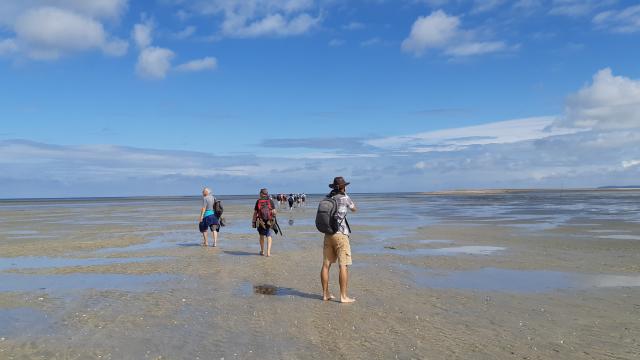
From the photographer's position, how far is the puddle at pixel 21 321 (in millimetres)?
7945

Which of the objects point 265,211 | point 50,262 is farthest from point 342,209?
point 50,262

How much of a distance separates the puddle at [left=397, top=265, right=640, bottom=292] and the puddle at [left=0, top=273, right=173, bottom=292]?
614cm

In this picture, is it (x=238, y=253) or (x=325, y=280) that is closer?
(x=325, y=280)

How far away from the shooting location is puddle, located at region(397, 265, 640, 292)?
10.9 meters

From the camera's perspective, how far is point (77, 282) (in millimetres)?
12102

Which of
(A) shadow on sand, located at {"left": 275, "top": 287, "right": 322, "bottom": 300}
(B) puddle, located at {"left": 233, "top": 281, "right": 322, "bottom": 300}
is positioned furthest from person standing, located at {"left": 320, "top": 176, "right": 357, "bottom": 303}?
(B) puddle, located at {"left": 233, "top": 281, "right": 322, "bottom": 300}

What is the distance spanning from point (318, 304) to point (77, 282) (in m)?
6.07

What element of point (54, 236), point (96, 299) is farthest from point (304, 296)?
point (54, 236)

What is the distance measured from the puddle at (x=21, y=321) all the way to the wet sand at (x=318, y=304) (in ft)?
0.06

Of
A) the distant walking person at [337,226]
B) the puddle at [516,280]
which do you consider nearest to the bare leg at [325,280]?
the distant walking person at [337,226]

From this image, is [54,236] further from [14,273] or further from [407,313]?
[407,313]

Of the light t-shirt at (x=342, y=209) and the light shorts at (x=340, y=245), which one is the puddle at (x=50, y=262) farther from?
the light t-shirt at (x=342, y=209)

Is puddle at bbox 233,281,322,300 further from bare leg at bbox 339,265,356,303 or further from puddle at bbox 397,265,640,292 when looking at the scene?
puddle at bbox 397,265,640,292

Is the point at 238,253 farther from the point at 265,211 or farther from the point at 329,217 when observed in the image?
the point at 329,217
